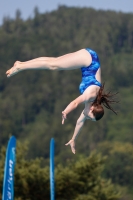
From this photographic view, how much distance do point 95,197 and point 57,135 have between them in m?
129

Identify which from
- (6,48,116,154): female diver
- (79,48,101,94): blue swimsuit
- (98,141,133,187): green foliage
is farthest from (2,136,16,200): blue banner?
(98,141,133,187): green foliage

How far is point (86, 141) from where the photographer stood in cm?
16488

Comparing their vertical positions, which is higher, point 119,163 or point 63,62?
point 119,163

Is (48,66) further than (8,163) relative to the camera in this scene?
No

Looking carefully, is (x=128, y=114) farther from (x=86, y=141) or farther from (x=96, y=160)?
(x=96, y=160)

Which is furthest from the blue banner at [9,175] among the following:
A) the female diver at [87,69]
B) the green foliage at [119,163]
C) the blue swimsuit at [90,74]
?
the green foliage at [119,163]

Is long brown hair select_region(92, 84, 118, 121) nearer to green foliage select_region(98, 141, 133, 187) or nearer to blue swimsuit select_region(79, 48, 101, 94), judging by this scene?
blue swimsuit select_region(79, 48, 101, 94)

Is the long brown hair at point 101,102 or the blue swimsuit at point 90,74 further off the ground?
the blue swimsuit at point 90,74

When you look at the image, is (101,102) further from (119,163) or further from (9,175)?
(119,163)

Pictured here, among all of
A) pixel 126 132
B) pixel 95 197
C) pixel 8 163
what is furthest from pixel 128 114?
pixel 8 163

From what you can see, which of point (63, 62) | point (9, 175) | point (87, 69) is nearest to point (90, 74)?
point (87, 69)

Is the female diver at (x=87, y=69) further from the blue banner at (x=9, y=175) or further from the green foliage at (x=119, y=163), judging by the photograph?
the green foliage at (x=119, y=163)

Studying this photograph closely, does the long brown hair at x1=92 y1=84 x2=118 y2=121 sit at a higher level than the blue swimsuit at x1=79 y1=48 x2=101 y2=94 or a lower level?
lower

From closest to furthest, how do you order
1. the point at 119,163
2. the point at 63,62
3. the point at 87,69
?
1. the point at 63,62
2. the point at 87,69
3. the point at 119,163
